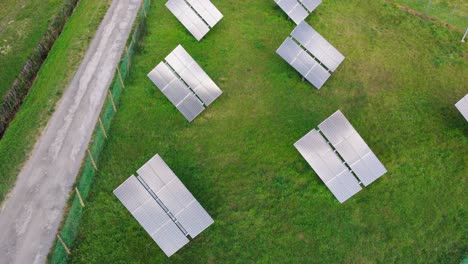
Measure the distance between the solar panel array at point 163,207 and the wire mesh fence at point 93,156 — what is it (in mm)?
3444

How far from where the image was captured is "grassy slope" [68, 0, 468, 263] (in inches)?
977

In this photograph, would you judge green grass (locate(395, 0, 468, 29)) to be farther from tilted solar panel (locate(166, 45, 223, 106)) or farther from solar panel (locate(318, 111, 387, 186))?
tilted solar panel (locate(166, 45, 223, 106))

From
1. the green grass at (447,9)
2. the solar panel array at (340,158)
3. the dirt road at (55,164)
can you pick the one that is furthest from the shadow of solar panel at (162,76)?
the green grass at (447,9)

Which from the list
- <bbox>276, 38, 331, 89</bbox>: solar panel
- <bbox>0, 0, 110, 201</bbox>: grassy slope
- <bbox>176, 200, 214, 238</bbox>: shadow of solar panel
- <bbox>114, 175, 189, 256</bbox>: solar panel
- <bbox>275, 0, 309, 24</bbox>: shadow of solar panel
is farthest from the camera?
<bbox>275, 0, 309, 24</bbox>: shadow of solar panel

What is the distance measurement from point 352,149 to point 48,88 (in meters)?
23.8

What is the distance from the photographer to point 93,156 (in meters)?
28.1

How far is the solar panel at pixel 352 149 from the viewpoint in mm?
26391

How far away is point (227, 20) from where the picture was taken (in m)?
38.9

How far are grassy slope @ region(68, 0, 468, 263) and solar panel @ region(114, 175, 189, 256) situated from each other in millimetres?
1298

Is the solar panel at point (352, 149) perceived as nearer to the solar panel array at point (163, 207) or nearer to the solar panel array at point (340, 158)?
the solar panel array at point (340, 158)

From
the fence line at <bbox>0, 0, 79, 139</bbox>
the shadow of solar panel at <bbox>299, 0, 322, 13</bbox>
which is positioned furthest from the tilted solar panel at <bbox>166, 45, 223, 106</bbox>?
the fence line at <bbox>0, 0, 79, 139</bbox>

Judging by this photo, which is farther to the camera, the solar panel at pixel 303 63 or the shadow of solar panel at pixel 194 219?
the solar panel at pixel 303 63

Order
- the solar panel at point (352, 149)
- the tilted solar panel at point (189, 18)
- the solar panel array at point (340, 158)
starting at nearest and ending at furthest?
the solar panel array at point (340, 158) → the solar panel at point (352, 149) → the tilted solar panel at point (189, 18)

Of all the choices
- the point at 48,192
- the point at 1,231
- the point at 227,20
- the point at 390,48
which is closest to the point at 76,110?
the point at 48,192
